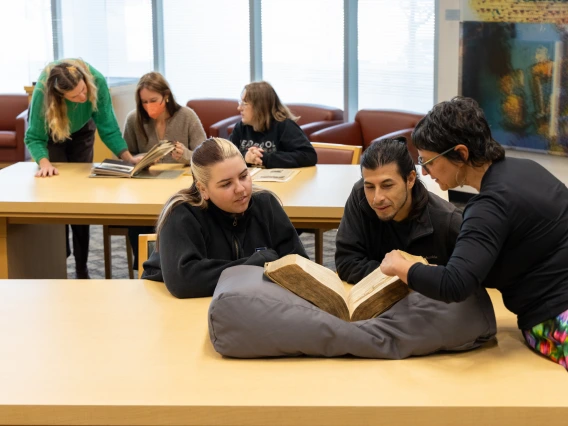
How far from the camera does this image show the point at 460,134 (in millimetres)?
2236

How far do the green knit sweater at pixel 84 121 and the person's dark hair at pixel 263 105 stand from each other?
90cm

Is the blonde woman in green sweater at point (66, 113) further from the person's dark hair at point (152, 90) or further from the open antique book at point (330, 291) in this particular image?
the open antique book at point (330, 291)

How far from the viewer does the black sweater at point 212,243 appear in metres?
2.79

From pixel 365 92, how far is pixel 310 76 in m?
0.71

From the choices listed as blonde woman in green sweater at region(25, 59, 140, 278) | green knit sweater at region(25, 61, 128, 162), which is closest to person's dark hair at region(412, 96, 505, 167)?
blonde woman in green sweater at region(25, 59, 140, 278)

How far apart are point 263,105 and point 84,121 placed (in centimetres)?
122

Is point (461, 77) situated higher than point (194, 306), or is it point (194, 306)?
point (461, 77)

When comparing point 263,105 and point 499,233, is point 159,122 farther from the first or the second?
point 499,233

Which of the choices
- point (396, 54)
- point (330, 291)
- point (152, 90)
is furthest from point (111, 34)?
point (330, 291)

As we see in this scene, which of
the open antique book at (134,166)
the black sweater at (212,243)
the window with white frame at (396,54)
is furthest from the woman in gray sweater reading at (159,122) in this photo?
the window with white frame at (396,54)

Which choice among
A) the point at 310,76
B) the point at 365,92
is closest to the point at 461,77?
the point at 365,92

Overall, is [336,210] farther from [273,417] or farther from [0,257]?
[273,417]

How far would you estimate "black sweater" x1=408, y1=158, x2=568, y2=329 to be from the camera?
6.85 ft

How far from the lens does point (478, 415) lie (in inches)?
78.5
